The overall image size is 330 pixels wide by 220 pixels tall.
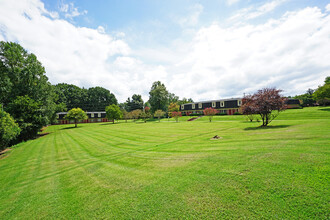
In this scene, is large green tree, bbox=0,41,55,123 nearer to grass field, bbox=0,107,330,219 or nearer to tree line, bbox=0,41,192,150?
tree line, bbox=0,41,192,150

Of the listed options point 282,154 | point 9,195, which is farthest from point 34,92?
point 282,154

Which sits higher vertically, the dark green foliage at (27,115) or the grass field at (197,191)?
the dark green foliage at (27,115)

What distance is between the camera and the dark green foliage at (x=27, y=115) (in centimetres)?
2647

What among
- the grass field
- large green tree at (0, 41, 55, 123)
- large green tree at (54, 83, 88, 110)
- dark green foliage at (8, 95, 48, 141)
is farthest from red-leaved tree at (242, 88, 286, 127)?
large green tree at (54, 83, 88, 110)

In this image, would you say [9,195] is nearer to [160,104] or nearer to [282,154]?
[282,154]

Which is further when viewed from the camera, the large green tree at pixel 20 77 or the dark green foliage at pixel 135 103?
the dark green foliage at pixel 135 103

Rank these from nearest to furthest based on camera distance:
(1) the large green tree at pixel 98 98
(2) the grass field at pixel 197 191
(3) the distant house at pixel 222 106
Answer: (2) the grass field at pixel 197 191 → (3) the distant house at pixel 222 106 → (1) the large green tree at pixel 98 98

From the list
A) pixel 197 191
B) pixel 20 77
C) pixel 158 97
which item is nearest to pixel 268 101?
pixel 197 191

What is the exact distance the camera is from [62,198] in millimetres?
5305

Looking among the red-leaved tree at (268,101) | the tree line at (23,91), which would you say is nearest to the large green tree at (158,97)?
the tree line at (23,91)

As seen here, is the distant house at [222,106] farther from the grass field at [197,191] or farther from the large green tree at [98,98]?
the large green tree at [98,98]

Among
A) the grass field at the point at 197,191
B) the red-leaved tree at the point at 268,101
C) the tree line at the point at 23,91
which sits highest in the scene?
the tree line at the point at 23,91

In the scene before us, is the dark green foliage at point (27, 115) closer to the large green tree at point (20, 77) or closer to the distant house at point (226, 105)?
the large green tree at point (20, 77)

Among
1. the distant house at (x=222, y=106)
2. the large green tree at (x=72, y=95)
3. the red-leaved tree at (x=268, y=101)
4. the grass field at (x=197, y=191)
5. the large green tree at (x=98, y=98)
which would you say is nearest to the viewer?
the grass field at (x=197, y=191)
